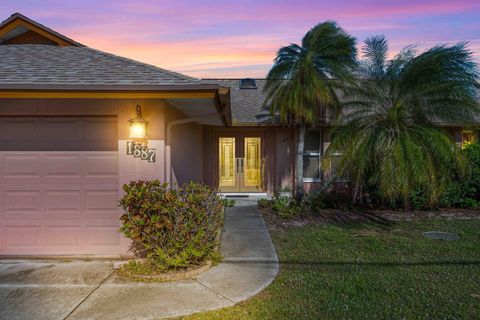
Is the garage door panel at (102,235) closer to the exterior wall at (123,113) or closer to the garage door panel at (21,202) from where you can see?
the exterior wall at (123,113)

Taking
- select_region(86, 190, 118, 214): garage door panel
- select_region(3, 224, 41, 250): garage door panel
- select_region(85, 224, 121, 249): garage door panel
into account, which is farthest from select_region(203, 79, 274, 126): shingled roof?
select_region(3, 224, 41, 250): garage door panel

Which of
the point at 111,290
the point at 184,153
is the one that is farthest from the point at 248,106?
the point at 111,290

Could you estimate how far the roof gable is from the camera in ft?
23.6

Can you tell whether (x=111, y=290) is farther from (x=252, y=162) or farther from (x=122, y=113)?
(x=252, y=162)

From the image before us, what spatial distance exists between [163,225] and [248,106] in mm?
8892

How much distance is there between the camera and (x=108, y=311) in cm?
412

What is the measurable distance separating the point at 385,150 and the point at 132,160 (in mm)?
5210

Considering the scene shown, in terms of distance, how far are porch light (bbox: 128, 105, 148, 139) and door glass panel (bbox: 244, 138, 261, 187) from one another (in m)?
7.65

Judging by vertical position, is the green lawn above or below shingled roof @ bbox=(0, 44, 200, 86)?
below

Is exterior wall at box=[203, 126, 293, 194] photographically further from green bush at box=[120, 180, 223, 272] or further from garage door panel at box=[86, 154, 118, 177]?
green bush at box=[120, 180, 223, 272]

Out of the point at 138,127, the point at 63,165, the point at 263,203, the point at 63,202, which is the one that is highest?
the point at 138,127

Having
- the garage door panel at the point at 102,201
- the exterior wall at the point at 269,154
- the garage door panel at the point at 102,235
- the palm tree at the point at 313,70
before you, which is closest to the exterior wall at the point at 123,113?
the garage door panel at the point at 102,201

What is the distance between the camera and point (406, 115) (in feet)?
27.8

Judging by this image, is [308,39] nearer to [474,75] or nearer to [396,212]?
[474,75]
